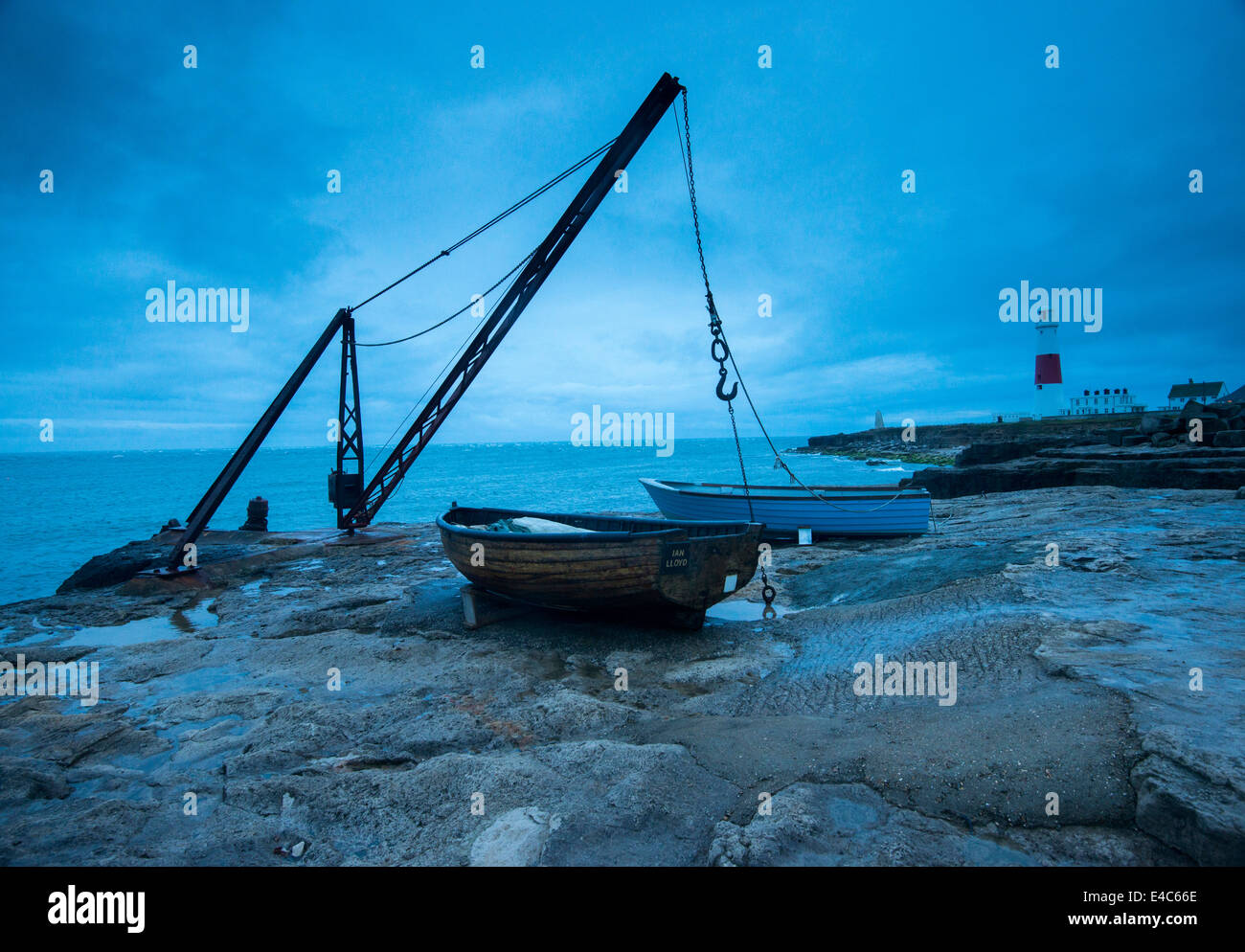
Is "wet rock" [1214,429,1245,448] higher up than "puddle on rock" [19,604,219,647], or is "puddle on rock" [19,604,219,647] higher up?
"wet rock" [1214,429,1245,448]

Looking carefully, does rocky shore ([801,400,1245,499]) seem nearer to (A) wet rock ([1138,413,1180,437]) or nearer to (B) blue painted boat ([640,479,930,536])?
(A) wet rock ([1138,413,1180,437])

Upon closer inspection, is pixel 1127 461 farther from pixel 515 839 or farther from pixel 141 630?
pixel 141 630

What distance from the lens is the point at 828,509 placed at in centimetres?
1582

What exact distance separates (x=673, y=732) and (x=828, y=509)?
12.3m

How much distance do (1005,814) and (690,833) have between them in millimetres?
1690

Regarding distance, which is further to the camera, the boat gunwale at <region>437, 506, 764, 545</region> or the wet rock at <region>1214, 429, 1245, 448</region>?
the wet rock at <region>1214, 429, 1245, 448</region>

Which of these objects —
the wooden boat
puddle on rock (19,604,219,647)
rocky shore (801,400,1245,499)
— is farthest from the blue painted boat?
puddle on rock (19,604,219,647)

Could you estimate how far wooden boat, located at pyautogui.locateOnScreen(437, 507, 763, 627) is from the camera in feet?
23.1

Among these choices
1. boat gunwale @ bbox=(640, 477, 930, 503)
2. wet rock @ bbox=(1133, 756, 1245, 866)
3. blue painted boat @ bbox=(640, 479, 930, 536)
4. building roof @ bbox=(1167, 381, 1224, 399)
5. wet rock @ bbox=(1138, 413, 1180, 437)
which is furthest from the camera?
building roof @ bbox=(1167, 381, 1224, 399)

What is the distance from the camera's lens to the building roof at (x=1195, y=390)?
182ft

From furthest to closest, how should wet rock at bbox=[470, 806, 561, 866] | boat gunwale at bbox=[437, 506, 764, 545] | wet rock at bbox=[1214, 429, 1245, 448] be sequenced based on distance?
wet rock at bbox=[1214, 429, 1245, 448] → boat gunwale at bbox=[437, 506, 764, 545] → wet rock at bbox=[470, 806, 561, 866]

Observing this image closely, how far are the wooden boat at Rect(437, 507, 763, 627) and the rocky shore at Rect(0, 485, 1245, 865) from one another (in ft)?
1.75

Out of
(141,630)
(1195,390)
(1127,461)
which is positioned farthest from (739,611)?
(1195,390)

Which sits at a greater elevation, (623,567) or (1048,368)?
(1048,368)
